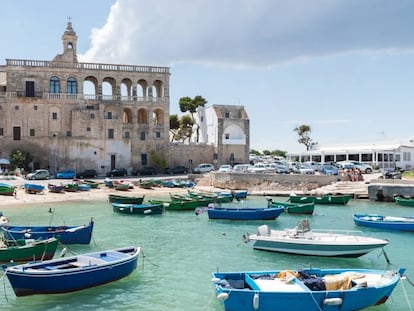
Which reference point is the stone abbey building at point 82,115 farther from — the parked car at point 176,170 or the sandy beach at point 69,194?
the sandy beach at point 69,194

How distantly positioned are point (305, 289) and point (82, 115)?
177ft

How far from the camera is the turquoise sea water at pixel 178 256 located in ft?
54.5

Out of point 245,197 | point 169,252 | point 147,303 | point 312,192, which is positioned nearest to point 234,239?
point 169,252

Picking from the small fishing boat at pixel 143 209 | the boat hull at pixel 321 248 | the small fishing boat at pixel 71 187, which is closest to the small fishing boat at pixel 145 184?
the small fishing boat at pixel 71 187

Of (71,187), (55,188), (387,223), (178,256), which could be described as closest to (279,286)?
(178,256)

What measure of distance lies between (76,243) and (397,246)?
619 inches

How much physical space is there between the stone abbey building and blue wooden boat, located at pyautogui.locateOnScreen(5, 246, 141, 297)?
154 ft

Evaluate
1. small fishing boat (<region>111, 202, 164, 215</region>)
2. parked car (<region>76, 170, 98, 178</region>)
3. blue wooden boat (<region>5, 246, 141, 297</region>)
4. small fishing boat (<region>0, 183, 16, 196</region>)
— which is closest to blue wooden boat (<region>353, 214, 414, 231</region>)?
small fishing boat (<region>111, 202, 164, 215</region>)

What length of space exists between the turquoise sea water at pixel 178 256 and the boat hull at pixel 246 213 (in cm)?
44

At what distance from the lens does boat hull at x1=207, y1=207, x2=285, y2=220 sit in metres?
33.5

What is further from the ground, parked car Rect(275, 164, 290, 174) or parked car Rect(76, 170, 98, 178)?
parked car Rect(275, 164, 290, 174)

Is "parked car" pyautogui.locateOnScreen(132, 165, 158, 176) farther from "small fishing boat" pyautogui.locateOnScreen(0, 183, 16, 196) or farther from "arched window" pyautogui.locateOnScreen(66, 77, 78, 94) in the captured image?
"small fishing boat" pyautogui.locateOnScreen(0, 183, 16, 196)

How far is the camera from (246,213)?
3350 centimetres

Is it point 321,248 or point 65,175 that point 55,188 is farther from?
point 321,248
